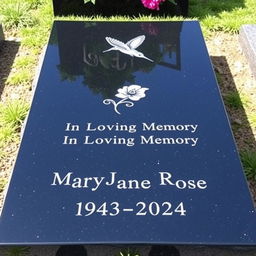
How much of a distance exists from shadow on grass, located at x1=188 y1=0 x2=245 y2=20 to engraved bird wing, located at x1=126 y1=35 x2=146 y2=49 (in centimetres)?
158

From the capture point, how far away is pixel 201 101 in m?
3.22

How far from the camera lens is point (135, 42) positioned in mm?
4023

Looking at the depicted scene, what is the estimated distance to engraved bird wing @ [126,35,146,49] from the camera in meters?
3.97

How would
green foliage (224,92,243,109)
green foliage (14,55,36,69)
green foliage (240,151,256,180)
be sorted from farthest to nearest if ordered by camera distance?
A: 1. green foliage (14,55,36,69)
2. green foliage (224,92,243,109)
3. green foliage (240,151,256,180)

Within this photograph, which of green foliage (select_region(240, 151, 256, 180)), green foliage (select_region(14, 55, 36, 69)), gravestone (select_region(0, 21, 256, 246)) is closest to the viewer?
gravestone (select_region(0, 21, 256, 246))

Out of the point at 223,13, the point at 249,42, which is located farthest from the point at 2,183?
the point at 223,13

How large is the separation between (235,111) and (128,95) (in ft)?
3.94

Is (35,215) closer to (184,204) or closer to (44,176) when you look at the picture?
(44,176)

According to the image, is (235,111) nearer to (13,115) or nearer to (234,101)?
(234,101)

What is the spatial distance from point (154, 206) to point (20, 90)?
235cm

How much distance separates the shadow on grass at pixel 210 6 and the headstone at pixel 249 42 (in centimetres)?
70

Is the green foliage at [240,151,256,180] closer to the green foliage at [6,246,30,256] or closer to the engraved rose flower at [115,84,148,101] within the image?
the engraved rose flower at [115,84,148,101]

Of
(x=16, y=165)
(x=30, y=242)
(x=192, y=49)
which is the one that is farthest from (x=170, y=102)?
(x=30, y=242)

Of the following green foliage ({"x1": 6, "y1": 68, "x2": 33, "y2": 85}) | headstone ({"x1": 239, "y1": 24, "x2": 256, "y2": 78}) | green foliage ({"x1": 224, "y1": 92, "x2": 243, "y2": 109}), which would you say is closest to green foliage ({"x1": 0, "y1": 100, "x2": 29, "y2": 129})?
green foliage ({"x1": 6, "y1": 68, "x2": 33, "y2": 85})
